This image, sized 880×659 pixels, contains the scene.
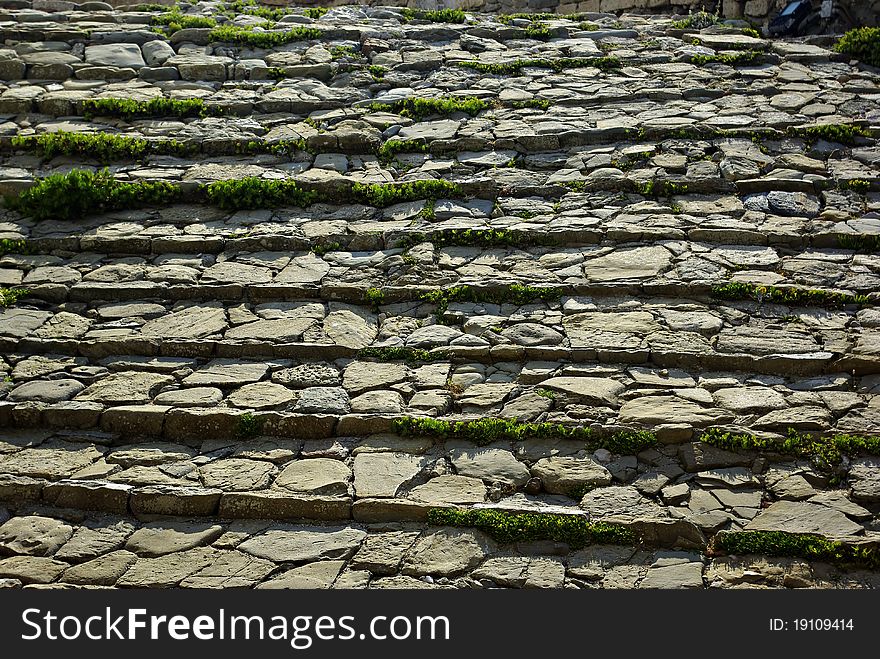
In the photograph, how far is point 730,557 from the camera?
15.5 ft

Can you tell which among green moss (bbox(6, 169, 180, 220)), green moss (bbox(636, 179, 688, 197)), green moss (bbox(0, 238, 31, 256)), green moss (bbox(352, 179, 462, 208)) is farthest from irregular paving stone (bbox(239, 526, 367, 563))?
green moss (bbox(636, 179, 688, 197))

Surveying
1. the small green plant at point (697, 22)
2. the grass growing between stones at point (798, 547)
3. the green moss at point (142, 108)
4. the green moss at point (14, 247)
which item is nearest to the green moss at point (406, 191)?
the green moss at point (142, 108)

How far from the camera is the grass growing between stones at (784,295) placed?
6.69 m

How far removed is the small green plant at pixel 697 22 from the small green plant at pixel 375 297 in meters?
7.43

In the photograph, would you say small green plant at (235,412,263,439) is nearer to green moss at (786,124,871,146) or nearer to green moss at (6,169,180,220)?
green moss at (6,169,180,220)

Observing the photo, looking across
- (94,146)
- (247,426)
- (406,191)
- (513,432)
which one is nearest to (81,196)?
(94,146)

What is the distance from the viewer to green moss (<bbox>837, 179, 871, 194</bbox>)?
26.6 ft

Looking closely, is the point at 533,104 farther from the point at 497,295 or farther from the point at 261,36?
the point at 261,36

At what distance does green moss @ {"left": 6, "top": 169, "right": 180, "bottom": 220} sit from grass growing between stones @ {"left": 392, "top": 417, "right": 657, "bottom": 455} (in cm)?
425

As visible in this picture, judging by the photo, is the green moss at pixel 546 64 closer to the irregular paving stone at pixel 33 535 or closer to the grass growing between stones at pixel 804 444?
the grass growing between stones at pixel 804 444

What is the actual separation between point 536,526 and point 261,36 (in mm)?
8947

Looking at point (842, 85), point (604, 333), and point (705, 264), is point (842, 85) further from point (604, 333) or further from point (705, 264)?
point (604, 333)

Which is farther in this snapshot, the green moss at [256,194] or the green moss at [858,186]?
the green moss at [256,194]

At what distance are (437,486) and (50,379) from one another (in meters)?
3.08
